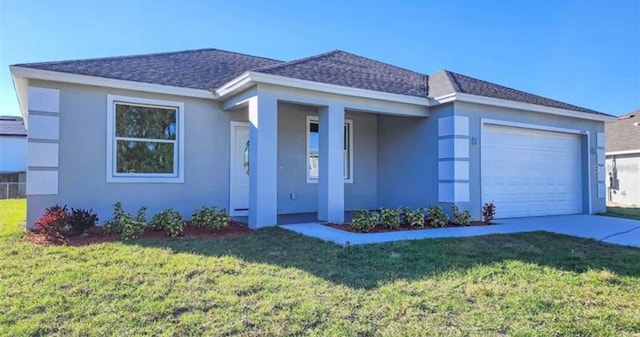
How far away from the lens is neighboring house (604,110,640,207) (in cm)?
1797

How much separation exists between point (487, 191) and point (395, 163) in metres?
2.65

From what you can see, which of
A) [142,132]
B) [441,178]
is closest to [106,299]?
[142,132]

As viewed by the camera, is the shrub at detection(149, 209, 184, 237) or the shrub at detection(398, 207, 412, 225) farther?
the shrub at detection(398, 207, 412, 225)

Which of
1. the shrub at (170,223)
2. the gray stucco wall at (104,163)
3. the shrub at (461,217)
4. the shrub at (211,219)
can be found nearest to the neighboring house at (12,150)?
the gray stucco wall at (104,163)

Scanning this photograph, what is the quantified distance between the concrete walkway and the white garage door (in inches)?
26.0

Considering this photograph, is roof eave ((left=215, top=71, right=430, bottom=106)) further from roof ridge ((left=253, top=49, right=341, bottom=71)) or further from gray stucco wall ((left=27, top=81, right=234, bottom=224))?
gray stucco wall ((left=27, top=81, right=234, bottom=224))

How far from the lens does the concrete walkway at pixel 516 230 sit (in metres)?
7.18

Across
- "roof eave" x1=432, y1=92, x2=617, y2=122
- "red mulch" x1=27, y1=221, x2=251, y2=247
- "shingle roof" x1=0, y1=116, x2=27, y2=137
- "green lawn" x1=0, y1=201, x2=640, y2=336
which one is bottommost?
"green lawn" x1=0, y1=201, x2=640, y2=336

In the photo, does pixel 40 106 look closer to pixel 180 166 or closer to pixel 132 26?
pixel 180 166

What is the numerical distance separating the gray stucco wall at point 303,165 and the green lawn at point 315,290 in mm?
4462

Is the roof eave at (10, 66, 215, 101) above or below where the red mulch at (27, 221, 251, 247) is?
above

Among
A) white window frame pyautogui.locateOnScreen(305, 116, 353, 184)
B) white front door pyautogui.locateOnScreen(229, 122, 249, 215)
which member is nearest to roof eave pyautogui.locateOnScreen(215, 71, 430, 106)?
white front door pyautogui.locateOnScreen(229, 122, 249, 215)

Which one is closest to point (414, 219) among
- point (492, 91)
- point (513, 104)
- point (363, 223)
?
point (363, 223)

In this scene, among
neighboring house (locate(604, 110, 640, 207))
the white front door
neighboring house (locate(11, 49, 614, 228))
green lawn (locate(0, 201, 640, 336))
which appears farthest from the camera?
neighboring house (locate(604, 110, 640, 207))
